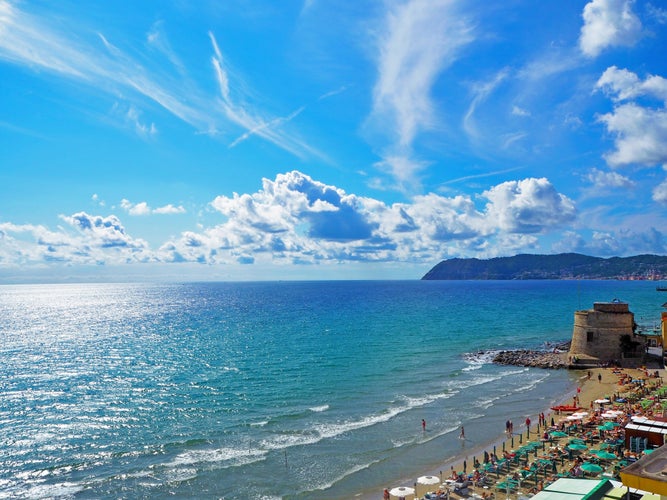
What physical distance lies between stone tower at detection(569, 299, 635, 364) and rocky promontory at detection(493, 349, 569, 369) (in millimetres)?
2103

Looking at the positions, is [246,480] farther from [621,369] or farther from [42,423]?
[621,369]

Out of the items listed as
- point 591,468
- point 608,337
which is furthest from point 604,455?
point 608,337

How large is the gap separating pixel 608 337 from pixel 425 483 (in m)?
41.0

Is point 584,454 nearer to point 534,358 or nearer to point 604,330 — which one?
point 604,330

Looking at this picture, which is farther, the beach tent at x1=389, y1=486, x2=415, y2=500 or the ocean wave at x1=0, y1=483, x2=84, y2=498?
the ocean wave at x1=0, y1=483, x2=84, y2=498

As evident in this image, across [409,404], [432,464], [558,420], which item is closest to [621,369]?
[558,420]

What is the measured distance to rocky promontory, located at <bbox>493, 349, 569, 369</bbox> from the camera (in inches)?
2260

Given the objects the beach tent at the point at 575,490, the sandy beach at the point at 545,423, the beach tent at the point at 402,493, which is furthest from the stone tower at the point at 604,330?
the beach tent at the point at 575,490

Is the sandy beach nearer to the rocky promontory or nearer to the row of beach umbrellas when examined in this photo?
the row of beach umbrellas

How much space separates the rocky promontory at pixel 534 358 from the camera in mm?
57406

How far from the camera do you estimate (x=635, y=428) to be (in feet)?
88.2

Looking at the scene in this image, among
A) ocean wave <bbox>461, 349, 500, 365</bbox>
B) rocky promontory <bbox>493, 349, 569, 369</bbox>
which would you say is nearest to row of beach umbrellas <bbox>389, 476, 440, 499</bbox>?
ocean wave <bbox>461, 349, 500, 365</bbox>

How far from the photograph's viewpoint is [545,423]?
35.1 meters

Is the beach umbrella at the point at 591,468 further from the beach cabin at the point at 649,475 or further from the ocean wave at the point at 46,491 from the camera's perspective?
the ocean wave at the point at 46,491
